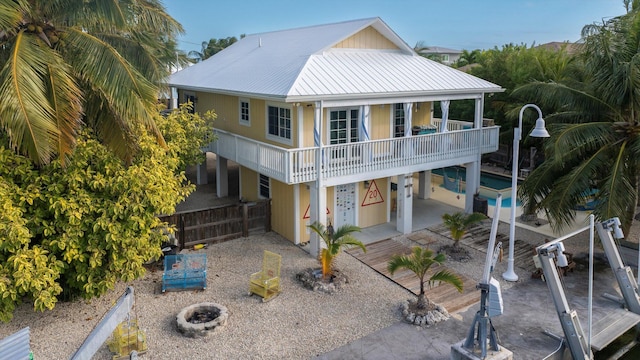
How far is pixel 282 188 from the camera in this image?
16266 millimetres

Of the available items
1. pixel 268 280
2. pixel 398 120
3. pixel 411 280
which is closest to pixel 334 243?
pixel 268 280

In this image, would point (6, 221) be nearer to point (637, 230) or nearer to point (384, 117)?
point (384, 117)

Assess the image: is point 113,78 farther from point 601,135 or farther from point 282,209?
point 601,135

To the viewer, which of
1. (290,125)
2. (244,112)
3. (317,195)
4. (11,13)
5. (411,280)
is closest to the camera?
(11,13)

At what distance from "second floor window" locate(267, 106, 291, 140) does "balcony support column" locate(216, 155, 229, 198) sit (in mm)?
4388

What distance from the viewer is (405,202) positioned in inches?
653

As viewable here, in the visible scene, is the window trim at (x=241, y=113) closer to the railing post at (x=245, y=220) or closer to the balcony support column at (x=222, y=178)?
the balcony support column at (x=222, y=178)

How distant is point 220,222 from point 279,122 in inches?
150

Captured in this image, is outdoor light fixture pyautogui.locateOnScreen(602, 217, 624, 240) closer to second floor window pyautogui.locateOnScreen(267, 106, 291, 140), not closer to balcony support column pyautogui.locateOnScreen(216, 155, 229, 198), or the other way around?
second floor window pyautogui.locateOnScreen(267, 106, 291, 140)

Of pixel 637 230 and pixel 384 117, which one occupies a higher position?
pixel 384 117

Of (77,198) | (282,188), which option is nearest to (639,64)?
(282,188)

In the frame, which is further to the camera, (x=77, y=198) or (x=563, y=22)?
(x=563, y=22)

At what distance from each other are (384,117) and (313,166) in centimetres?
409

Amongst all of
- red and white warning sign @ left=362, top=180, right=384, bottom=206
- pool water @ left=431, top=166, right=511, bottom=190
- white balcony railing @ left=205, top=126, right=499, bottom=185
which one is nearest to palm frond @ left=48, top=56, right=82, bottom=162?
white balcony railing @ left=205, top=126, right=499, bottom=185
